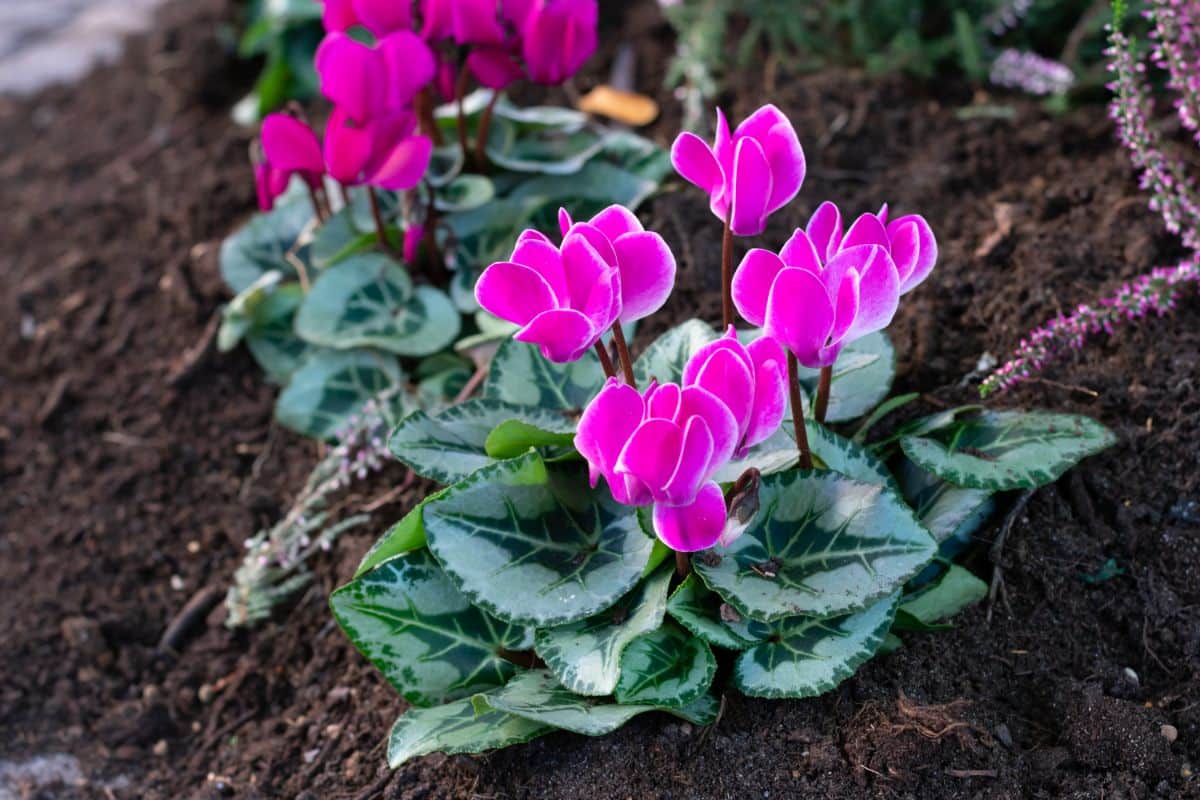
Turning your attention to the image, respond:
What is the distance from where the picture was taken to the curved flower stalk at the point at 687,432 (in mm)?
1373

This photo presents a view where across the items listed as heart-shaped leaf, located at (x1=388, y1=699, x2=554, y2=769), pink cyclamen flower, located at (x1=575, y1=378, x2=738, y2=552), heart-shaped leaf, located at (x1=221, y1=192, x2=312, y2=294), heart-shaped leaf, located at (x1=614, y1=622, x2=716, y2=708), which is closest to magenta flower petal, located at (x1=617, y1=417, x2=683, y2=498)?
pink cyclamen flower, located at (x1=575, y1=378, x2=738, y2=552)

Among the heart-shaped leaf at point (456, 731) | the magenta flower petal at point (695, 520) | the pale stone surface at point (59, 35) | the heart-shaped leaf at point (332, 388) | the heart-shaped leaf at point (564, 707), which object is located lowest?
the pale stone surface at point (59, 35)

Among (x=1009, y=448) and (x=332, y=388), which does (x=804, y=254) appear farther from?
(x=332, y=388)

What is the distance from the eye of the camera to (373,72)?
2.19m

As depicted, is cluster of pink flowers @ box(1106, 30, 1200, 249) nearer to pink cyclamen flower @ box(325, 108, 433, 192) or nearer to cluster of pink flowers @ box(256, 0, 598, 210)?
cluster of pink flowers @ box(256, 0, 598, 210)

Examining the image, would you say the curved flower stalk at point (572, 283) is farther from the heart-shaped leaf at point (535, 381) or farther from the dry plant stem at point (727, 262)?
the heart-shaped leaf at point (535, 381)

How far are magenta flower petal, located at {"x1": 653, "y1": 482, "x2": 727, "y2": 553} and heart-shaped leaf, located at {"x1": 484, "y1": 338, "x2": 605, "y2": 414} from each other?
1.90 feet

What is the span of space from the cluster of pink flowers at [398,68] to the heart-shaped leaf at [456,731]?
37.0 inches

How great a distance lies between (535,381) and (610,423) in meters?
0.64

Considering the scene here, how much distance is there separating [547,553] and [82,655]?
1.07 m

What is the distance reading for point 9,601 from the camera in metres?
2.43

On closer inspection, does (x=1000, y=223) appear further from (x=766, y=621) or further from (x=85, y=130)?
(x=85, y=130)

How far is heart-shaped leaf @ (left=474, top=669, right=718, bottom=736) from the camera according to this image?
1591 mm

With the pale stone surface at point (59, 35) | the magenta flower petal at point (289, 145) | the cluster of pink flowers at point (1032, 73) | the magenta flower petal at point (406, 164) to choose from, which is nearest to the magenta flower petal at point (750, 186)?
the magenta flower petal at point (406, 164)
